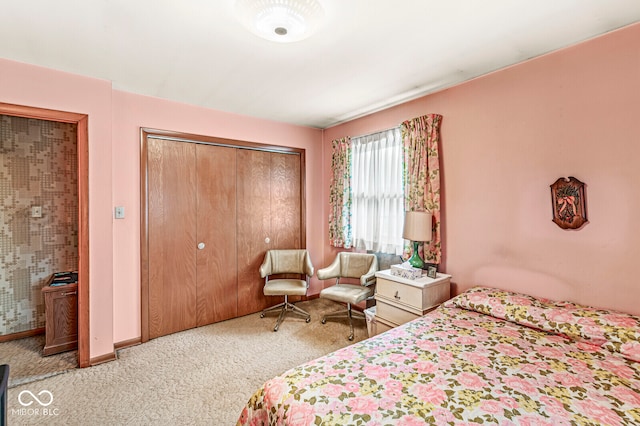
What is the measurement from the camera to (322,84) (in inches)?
108

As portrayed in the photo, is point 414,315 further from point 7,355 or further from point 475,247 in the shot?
point 7,355

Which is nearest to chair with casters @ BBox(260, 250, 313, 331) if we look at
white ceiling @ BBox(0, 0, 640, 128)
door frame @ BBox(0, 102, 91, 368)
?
door frame @ BBox(0, 102, 91, 368)

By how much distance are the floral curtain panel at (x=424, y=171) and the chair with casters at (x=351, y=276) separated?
590mm

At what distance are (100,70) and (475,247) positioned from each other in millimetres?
3574

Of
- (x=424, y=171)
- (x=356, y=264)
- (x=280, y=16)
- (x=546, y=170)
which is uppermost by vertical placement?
(x=280, y=16)

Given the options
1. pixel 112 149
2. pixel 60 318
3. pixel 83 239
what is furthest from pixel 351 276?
pixel 60 318

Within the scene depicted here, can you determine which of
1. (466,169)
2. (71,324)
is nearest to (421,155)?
(466,169)

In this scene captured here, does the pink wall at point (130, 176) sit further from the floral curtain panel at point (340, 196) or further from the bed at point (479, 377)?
the bed at point (479, 377)

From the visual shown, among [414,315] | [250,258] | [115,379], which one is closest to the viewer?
[115,379]

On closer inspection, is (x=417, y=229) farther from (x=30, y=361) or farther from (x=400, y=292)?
(x=30, y=361)

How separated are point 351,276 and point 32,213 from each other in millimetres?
3658

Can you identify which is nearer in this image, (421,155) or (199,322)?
(421,155)

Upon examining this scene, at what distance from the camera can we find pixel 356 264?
3615mm

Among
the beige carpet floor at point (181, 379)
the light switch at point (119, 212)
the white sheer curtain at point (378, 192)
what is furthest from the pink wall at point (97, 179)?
the white sheer curtain at point (378, 192)
